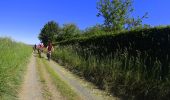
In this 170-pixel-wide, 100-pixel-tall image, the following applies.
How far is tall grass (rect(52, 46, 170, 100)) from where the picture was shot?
11.9 m

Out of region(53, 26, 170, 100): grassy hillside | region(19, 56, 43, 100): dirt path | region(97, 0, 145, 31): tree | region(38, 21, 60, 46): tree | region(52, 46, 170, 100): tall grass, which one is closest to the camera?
region(19, 56, 43, 100): dirt path

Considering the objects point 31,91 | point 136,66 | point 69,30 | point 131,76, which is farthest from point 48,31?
point 31,91

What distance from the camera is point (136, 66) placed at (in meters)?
14.2

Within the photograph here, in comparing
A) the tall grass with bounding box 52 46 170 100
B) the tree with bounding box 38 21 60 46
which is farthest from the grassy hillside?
the tree with bounding box 38 21 60 46

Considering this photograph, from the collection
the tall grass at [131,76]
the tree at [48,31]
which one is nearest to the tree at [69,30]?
the tree at [48,31]

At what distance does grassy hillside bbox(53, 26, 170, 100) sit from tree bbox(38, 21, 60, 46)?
8062 cm

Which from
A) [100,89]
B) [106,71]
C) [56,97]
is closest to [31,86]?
[56,97]

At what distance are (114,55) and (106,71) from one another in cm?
151

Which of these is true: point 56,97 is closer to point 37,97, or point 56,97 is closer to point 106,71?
point 37,97

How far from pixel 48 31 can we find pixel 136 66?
88483 millimetres

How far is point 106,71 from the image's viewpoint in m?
16.1

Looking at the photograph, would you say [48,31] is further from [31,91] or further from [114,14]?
[31,91]

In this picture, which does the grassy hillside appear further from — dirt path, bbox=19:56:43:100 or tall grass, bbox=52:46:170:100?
dirt path, bbox=19:56:43:100

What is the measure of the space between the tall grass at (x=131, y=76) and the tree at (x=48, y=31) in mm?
81211
